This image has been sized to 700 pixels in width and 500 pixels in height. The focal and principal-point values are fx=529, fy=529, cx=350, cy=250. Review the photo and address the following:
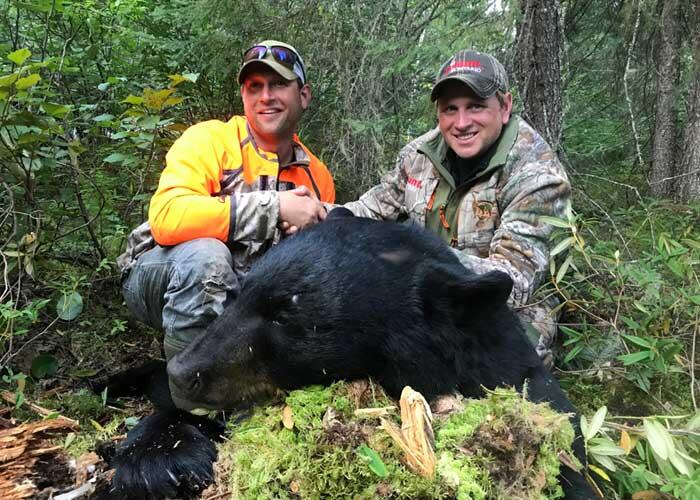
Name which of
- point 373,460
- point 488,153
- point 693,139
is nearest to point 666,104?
point 693,139

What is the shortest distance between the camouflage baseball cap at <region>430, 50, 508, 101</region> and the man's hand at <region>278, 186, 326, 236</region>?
1.16 meters

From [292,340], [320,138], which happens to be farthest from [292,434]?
[320,138]

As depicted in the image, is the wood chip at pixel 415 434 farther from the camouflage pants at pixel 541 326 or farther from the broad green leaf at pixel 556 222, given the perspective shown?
the camouflage pants at pixel 541 326

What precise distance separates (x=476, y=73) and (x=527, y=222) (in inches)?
38.0

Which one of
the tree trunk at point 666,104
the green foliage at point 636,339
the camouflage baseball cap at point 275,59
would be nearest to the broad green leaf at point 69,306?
the camouflage baseball cap at point 275,59

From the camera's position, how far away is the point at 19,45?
4805 millimetres

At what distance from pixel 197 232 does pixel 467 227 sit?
5.42ft

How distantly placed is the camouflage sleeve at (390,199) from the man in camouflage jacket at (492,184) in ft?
0.86

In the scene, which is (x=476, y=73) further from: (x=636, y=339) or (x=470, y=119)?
(x=636, y=339)

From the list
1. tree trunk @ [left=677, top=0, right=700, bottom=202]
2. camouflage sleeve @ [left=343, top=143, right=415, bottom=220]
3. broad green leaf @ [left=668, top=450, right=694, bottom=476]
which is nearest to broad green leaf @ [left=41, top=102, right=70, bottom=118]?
camouflage sleeve @ [left=343, top=143, right=415, bottom=220]

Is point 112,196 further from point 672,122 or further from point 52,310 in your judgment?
point 672,122

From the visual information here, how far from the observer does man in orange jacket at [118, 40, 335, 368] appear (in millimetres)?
2736

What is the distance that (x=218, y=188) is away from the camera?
3.17 meters

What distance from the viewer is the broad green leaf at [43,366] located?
10.5 ft
